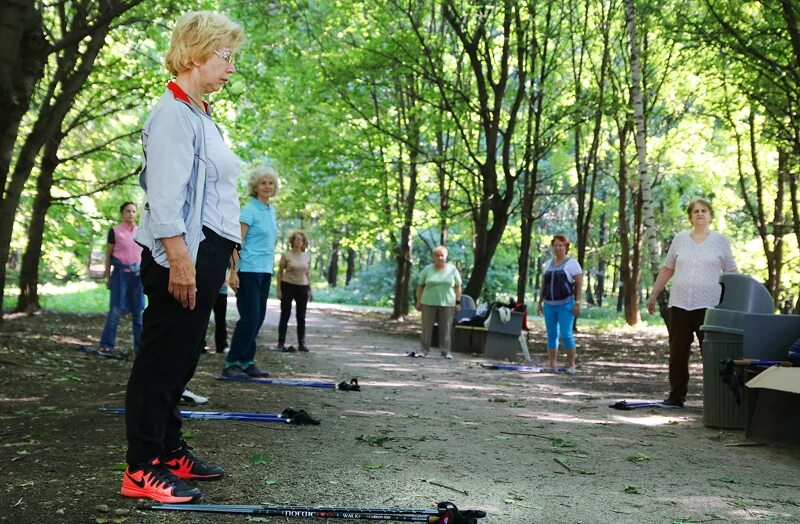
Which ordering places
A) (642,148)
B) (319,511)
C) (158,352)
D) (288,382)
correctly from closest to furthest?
(319,511)
(158,352)
(288,382)
(642,148)

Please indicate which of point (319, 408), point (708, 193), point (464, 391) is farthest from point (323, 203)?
point (319, 408)

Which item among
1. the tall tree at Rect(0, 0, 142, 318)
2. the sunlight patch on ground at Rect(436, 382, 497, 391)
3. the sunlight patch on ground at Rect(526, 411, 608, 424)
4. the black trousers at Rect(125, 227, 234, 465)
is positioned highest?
the tall tree at Rect(0, 0, 142, 318)

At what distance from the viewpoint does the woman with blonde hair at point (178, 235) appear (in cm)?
369

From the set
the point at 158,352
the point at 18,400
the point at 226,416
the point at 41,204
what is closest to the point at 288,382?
the point at 226,416

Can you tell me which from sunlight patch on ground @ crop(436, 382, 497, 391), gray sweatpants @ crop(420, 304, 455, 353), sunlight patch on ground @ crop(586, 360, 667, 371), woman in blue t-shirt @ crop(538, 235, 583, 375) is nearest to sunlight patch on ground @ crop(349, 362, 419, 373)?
sunlight patch on ground @ crop(436, 382, 497, 391)

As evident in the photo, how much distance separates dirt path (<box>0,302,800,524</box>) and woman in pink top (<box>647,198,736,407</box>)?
55cm

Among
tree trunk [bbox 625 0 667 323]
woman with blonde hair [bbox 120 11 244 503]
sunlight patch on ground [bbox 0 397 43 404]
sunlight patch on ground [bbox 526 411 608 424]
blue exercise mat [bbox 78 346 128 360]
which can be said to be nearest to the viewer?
woman with blonde hair [bbox 120 11 244 503]

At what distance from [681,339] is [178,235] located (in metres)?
6.43

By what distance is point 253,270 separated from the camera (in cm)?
891

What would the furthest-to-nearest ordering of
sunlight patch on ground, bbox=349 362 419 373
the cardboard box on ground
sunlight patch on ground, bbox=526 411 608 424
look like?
sunlight patch on ground, bbox=349 362 419 373, sunlight patch on ground, bbox=526 411 608 424, the cardboard box on ground

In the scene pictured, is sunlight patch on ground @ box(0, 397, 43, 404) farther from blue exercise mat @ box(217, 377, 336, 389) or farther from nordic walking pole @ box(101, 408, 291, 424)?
blue exercise mat @ box(217, 377, 336, 389)

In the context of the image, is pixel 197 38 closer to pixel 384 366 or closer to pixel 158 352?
pixel 158 352

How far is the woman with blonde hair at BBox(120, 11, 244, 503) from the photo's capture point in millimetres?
3691

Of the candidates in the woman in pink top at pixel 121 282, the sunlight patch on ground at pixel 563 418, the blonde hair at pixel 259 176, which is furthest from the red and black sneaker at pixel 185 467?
the woman in pink top at pixel 121 282
